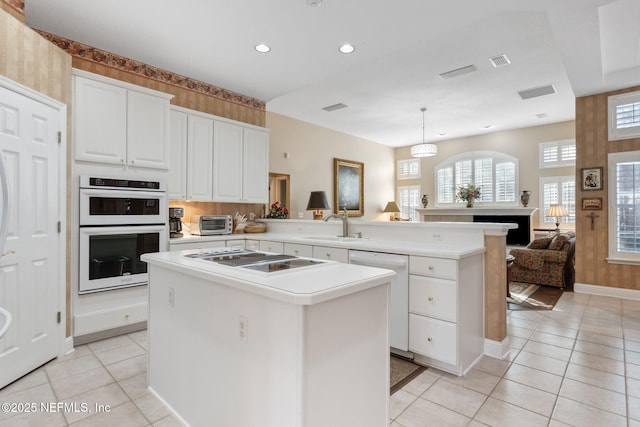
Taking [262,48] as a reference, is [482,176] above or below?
below

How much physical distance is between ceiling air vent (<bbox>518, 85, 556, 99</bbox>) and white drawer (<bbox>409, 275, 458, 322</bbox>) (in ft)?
13.6

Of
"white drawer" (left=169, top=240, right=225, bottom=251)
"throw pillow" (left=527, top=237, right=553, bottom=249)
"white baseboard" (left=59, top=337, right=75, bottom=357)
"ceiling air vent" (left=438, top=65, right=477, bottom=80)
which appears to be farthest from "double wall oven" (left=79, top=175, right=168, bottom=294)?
"throw pillow" (left=527, top=237, right=553, bottom=249)

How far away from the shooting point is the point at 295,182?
6.34m

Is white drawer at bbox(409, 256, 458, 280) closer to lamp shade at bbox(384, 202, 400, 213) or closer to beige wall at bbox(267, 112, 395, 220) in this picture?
beige wall at bbox(267, 112, 395, 220)

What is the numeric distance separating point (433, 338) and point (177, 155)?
329 cm

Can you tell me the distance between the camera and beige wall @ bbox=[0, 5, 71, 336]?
2.28 m

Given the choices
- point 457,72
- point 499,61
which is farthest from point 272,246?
point 499,61

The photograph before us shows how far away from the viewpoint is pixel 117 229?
10.3 feet

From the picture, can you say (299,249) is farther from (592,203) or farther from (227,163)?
(592,203)

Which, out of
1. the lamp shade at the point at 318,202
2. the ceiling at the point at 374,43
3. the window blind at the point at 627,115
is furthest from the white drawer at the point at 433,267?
the window blind at the point at 627,115

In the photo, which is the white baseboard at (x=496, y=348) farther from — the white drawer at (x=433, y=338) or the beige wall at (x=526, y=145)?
the beige wall at (x=526, y=145)

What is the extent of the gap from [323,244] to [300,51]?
6.89 ft

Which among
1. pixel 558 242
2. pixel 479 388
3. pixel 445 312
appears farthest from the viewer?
pixel 558 242

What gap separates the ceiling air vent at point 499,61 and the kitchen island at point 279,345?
3610 mm
